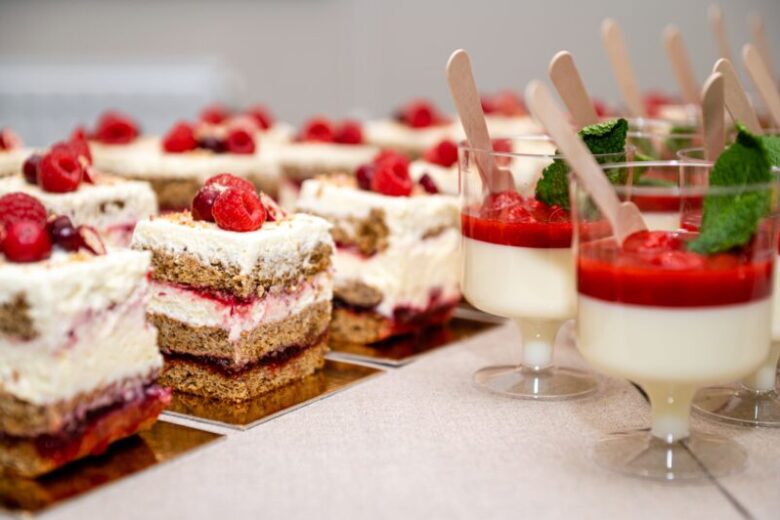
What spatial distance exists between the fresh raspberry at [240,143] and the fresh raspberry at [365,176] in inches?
39.0

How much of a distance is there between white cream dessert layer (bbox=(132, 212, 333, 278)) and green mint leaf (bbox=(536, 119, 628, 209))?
0.65 meters

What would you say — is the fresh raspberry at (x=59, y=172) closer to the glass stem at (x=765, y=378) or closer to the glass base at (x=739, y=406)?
the glass base at (x=739, y=406)

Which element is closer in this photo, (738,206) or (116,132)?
(738,206)

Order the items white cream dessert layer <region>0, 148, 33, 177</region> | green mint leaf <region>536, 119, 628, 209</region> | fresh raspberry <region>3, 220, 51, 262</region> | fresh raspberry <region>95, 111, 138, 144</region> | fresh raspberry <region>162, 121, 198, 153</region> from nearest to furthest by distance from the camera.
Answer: fresh raspberry <region>3, 220, 51, 262</region> < green mint leaf <region>536, 119, 628, 209</region> < white cream dessert layer <region>0, 148, 33, 177</region> < fresh raspberry <region>162, 121, 198, 153</region> < fresh raspberry <region>95, 111, 138, 144</region>

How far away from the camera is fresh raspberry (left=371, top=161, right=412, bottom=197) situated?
3.10 meters

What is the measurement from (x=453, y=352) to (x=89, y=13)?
17.2 feet

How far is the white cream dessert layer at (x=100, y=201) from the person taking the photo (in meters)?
3.08

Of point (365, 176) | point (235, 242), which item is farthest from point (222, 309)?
point (365, 176)

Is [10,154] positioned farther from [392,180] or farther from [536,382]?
[536,382]

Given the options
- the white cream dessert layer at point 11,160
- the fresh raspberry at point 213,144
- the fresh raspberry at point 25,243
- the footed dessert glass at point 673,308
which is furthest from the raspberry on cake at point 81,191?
the footed dessert glass at point 673,308

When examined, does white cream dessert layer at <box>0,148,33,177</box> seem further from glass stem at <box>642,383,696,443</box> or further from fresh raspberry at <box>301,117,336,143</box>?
glass stem at <box>642,383,696,443</box>

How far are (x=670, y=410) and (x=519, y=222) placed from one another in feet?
1.95

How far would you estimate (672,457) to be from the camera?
83.5 inches

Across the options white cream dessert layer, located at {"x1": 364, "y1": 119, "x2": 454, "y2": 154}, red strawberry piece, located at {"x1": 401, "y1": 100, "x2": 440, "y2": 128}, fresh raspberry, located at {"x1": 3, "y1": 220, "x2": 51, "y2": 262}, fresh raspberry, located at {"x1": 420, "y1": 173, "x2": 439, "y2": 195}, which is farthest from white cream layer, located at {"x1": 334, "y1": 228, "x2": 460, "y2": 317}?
red strawberry piece, located at {"x1": 401, "y1": 100, "x2": 440, "y2": 128}
